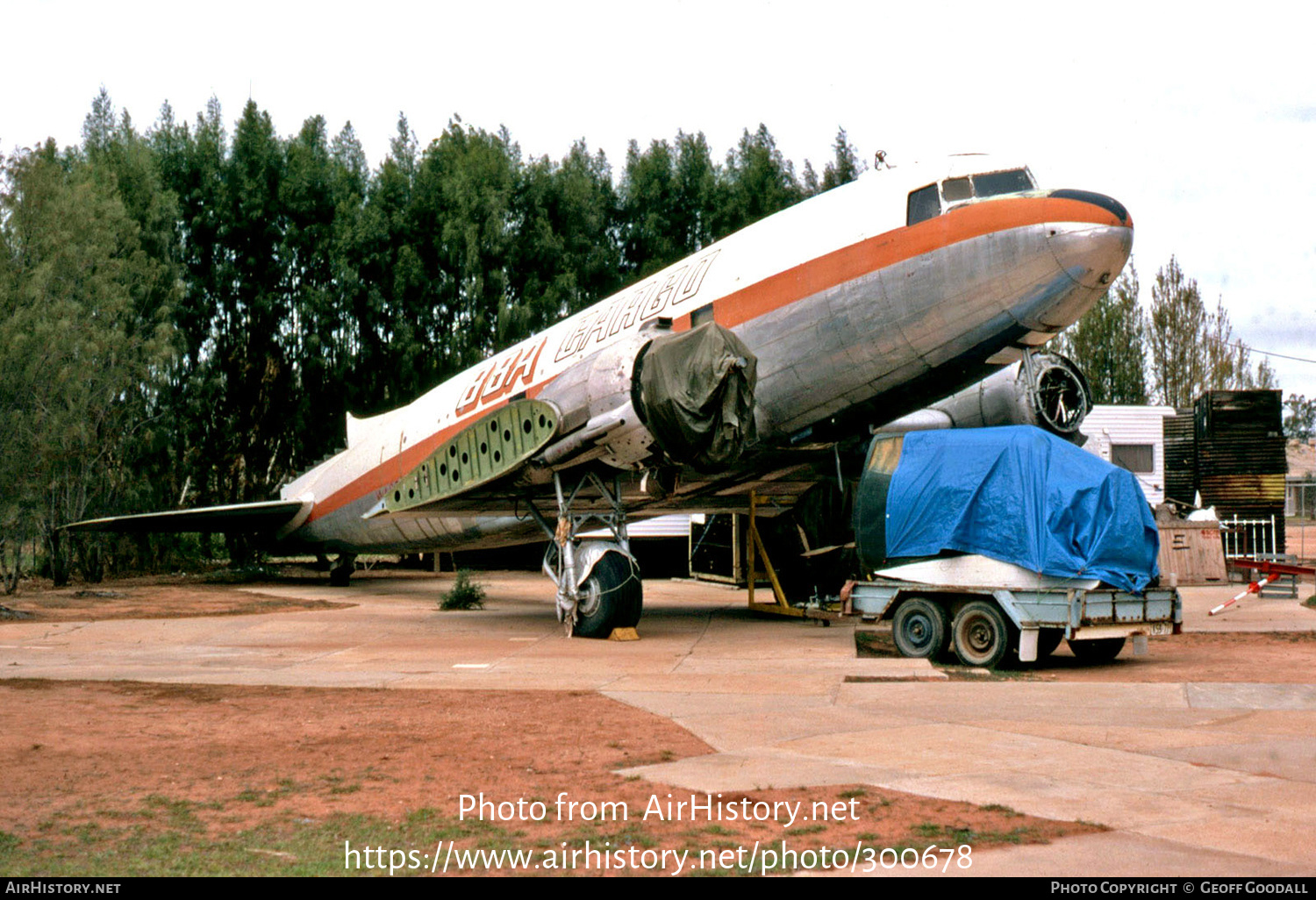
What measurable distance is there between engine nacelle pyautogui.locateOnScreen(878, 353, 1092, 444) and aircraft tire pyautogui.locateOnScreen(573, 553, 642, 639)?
14.9 ft

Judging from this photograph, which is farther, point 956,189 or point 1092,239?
→ point 956,189

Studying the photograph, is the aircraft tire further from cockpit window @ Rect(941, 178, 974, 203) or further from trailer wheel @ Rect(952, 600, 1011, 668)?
cockpit window @ Rect(941, 178, 974, 203)

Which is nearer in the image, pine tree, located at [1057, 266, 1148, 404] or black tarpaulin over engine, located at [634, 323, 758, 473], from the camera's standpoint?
black tarpaulin over engine, located at [634, 323, 758, 473]

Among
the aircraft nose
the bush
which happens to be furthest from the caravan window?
the aircraft nose

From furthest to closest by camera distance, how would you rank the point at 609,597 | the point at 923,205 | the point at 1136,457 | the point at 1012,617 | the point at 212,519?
the point at 1136,457
the point at 212,519
the point at 609,597
the point at 923,205
the point at 1012,617

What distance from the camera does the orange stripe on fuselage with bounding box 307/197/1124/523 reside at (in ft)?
44.9

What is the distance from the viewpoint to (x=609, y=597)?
56.1 ft

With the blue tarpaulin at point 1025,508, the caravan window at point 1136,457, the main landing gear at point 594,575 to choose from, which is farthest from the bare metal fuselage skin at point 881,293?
the caravan window at point 1136,457

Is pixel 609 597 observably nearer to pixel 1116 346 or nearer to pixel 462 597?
pixel 462 597

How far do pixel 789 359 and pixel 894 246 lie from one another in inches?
85.5

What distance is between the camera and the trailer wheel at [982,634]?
43.0 feet

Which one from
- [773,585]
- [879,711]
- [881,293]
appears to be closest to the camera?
[879,711]

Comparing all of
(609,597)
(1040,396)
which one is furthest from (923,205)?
(609,597)
